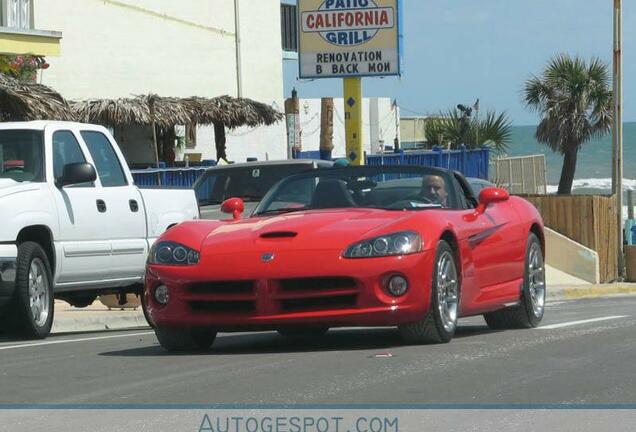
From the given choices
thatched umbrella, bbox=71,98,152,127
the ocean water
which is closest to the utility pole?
thatched umbrella, bbox=71,98,152,127

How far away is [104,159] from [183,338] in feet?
12.9

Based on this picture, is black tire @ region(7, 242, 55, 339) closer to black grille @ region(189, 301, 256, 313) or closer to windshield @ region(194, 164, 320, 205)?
black grille @ region(189, 301, 256, 313)

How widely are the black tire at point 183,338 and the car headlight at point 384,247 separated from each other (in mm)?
1206

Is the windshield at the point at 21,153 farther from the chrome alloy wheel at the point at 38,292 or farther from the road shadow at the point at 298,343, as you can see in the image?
the road shadow at the point at 298,343

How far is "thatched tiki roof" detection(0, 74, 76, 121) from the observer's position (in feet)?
65.4

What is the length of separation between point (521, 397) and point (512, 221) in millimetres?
4499

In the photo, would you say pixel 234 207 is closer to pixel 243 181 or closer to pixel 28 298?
pixel 28 298

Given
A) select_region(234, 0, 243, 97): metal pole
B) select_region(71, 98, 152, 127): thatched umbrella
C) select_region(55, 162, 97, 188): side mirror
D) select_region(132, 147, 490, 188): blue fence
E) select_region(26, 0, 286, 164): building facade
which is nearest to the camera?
select_region(55, 162, 97, 188): side mirror

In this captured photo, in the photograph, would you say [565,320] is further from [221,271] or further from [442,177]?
[221,271]

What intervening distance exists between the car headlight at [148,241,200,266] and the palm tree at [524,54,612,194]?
35161mm

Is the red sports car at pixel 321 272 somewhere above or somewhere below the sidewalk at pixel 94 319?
above

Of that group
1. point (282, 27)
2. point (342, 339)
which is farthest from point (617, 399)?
point (282, 27)

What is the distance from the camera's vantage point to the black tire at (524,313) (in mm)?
12016

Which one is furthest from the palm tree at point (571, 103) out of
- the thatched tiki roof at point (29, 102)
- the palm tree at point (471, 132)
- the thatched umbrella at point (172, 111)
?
the thatched tiki roof at point (29, 102)
